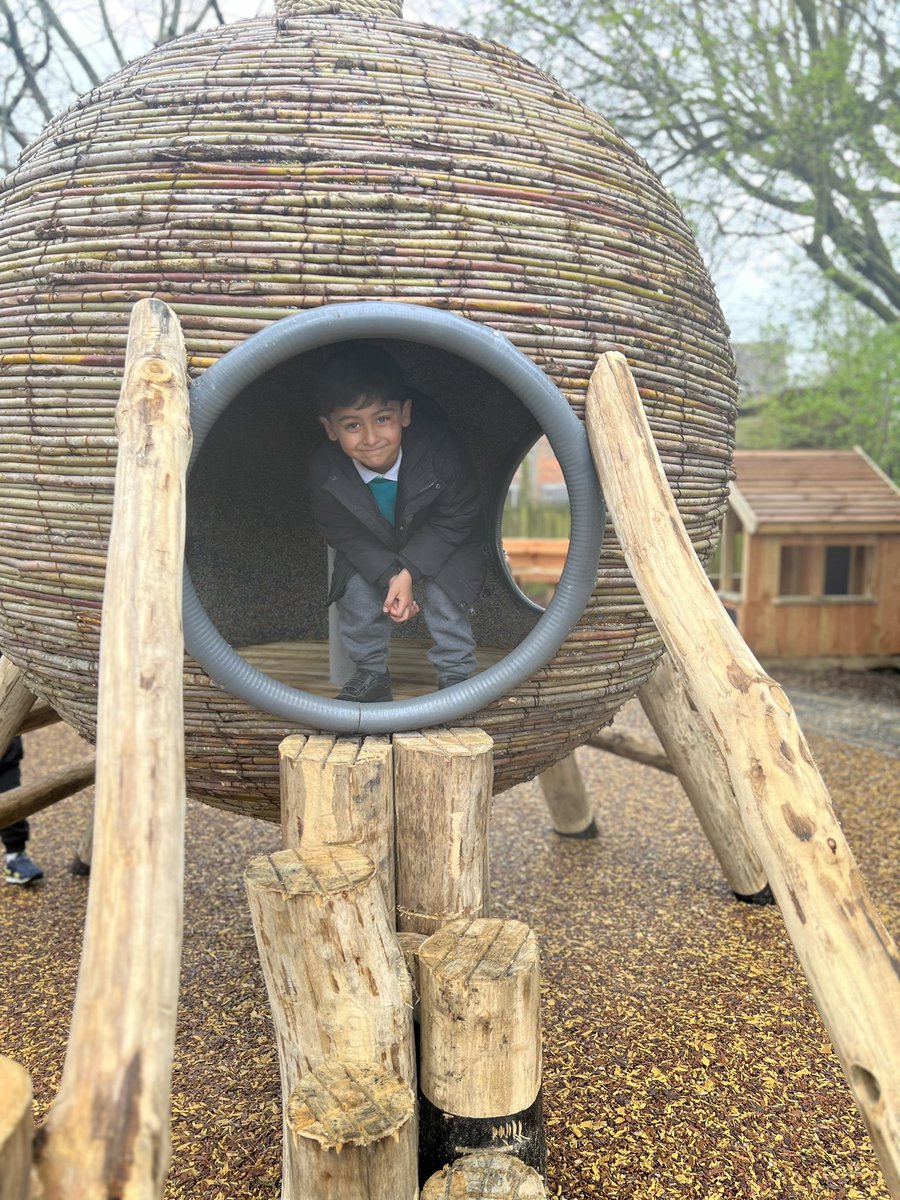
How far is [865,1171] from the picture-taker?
2.10m

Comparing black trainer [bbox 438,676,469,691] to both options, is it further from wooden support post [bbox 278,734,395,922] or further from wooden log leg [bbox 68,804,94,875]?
wooden log leg [bbox 68,804,94,875]

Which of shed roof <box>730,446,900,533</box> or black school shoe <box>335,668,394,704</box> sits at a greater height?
shed roof <box>730,446,900,533</box>

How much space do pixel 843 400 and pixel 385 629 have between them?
859cm

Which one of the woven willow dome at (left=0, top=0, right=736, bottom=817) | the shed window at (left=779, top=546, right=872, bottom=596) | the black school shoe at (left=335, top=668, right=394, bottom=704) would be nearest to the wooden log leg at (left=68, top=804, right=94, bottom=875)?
the woven willow dome at (left=0, top=0, right=736, bottom=817)

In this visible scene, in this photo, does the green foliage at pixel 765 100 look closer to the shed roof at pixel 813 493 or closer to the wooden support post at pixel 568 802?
the shed roof at pixel 813 493

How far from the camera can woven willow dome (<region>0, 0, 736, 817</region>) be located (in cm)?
195

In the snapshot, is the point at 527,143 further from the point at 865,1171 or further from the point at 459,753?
the point at 865,1171

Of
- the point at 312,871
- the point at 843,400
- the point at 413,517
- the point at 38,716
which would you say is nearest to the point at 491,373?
the point at 413,517

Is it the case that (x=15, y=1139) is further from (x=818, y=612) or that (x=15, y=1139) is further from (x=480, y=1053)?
(x=818, y=612)

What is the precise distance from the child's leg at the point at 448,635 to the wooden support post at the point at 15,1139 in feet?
4.64

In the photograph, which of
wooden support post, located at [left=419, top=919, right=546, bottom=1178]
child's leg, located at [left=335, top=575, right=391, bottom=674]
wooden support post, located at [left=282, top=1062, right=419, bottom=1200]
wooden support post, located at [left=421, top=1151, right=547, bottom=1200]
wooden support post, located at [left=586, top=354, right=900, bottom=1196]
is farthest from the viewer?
child's leg, located at [left=335, top=575, right=391, bottom=674]

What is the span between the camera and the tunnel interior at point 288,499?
3289mm

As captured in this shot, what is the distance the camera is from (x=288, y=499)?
3.55 meters

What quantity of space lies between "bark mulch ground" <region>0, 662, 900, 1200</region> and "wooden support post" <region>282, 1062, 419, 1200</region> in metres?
0.52
